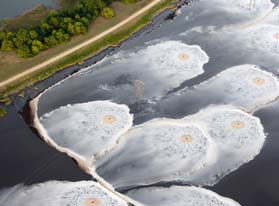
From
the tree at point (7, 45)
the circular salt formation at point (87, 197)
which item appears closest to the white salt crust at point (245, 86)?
the circular salt formation at point (87, 197)

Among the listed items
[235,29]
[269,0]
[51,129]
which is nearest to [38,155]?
[51,129]

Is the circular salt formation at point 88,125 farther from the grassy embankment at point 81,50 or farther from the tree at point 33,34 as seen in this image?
the tree at point 33,34

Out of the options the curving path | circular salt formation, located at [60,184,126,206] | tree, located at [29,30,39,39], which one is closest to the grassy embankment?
the curving path

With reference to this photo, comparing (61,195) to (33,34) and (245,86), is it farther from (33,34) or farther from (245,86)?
(245,86)

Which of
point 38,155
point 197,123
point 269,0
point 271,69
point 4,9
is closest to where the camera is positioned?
point 38,155

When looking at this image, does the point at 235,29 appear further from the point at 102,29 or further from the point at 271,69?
the point at 102,29

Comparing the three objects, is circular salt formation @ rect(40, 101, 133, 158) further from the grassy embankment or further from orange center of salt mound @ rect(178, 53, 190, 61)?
orange center of salt mound @ rect(178, 53, 190, 61)
